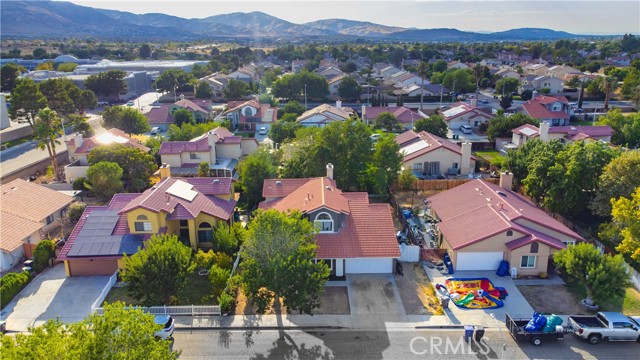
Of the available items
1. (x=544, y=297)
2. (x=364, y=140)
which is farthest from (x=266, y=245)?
(x=364, y=140)

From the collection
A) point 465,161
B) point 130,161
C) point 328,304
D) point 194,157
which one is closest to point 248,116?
point 194,157

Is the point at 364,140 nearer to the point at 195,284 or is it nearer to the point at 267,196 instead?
the point at 267,196

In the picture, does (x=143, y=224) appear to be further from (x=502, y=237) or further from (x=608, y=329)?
(x=608, y=329)

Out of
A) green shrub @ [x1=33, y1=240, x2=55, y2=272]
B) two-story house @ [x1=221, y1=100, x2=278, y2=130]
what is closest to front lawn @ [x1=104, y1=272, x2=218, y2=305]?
green shrub @ [x1=33, y1=240, x2=55, y2=272]

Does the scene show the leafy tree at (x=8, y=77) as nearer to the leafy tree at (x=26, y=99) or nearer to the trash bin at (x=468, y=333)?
the leafy tree at (x=26, y=99)

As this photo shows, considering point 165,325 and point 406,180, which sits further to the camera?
point 406,180

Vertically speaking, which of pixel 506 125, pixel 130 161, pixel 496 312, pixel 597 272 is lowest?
pixel 496 312

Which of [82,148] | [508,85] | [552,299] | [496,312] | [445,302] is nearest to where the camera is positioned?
[496,312]

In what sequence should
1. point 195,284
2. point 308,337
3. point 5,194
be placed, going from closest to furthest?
point 308,337
point 195,284
point 5,194
